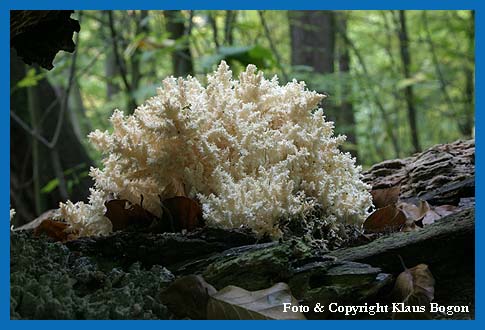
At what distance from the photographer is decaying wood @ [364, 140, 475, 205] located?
194 centimetres

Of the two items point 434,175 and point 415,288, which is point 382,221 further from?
point 434,175

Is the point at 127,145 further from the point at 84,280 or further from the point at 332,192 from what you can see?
the point at 332,192

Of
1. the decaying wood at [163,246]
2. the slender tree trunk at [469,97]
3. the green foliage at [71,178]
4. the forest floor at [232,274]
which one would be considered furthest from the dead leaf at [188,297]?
the slender tree trunk at [469,97]

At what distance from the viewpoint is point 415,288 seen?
1.12 meters

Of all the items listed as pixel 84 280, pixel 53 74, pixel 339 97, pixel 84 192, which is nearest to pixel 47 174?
pixel 84 192

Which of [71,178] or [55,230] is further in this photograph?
[71,178]

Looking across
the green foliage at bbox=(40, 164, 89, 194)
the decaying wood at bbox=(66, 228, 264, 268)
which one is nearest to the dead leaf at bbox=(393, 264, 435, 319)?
the decaying wood at bbox=(66, 228, 264, 268)

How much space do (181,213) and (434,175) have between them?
3.94 ft

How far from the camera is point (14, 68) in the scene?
3736 millimetres

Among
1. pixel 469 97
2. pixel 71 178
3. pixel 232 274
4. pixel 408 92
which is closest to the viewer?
pixel 232 274

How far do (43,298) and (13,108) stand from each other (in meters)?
3.35

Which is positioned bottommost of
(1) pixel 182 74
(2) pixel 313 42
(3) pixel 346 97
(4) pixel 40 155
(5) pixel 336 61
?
(4) pixel 40 155

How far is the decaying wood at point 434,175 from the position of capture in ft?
6.38

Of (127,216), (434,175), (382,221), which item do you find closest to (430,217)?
(382,221)
